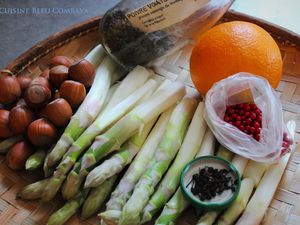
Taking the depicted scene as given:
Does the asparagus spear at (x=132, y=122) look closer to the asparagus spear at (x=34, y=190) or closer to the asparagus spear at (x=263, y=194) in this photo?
the asparagus spear at (x=34, y=190)

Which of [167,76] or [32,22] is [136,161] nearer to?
[167,76]

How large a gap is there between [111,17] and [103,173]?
14.9 inches

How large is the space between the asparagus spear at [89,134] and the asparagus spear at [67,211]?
3 cm

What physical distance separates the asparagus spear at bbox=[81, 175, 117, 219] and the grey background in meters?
0.82

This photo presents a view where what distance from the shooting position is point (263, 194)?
Answer: 802mm

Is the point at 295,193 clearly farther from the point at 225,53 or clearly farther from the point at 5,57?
the point at 5,57

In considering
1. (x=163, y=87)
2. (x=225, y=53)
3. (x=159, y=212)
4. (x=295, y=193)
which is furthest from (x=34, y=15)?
(x=295, y=193)

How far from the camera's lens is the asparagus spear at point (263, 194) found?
0.77 meters

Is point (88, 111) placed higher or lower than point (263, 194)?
higher

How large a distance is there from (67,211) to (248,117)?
384mm

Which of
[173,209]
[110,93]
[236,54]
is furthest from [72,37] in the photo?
[173,209]

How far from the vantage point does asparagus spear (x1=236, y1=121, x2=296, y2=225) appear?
0.77 meters

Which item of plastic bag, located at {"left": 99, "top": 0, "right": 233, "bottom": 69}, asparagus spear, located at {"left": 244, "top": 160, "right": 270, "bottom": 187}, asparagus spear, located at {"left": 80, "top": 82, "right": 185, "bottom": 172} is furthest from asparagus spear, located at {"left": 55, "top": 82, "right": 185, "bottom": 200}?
asparagus spear, located at {"left": 244, "top": 160, "right": 270, "bottom": 187}

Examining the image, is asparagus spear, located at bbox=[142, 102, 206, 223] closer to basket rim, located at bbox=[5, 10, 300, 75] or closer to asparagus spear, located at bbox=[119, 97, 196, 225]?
asparagus spear, located at bbox=[119, 97, 196, 225]
